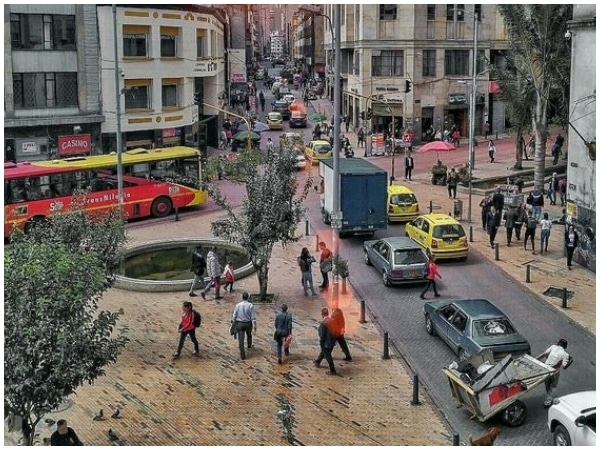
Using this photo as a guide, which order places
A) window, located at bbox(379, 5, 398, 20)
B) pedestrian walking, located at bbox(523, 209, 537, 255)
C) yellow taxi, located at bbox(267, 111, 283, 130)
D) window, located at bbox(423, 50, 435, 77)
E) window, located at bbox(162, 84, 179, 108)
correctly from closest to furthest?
pedestrian walking, located at bbox(523, 209, 537, 255)
window, located at bbox(162, 84, 179, 108)
window, located at bbox(379, 5, 398, 20)
window, located at bbox(423, 50, 435, 77)
yellow taxi, located at bbox(267, 111, 283, 130)

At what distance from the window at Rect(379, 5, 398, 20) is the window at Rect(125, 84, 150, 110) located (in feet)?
62.6

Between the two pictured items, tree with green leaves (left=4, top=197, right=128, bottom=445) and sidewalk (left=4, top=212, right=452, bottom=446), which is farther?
sidewalk (left=4, top=212, right=452, bottom=446)

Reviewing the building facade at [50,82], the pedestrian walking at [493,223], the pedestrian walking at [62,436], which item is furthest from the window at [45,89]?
the pedestrian walking at [62,436]

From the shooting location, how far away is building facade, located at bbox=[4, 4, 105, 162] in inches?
1433

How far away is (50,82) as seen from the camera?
37.7m

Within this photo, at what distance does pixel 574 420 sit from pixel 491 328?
3879mm

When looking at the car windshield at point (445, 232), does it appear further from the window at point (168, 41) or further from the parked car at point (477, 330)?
the window at point (168, 41)

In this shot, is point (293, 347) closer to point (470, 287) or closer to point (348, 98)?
point (470, 287)

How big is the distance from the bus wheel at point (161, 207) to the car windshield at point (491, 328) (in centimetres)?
1926

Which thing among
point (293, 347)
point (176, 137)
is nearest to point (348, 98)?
point (176, 137)

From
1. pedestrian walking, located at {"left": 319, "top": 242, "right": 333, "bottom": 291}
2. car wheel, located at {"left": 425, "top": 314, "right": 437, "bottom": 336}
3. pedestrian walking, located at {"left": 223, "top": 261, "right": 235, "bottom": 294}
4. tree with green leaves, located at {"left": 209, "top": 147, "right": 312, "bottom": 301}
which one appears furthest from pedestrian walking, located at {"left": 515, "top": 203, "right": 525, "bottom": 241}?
pedestrian walking, located at {"left": 223, "top": 261, "right": 235, "bottom": 294}

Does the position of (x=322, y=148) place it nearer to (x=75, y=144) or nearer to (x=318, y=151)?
(x=318, y=151)

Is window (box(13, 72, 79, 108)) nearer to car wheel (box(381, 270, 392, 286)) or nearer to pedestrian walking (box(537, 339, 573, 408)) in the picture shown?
car wheel (box(381, 270, 392, 286))

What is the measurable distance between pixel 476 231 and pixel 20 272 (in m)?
20.7
